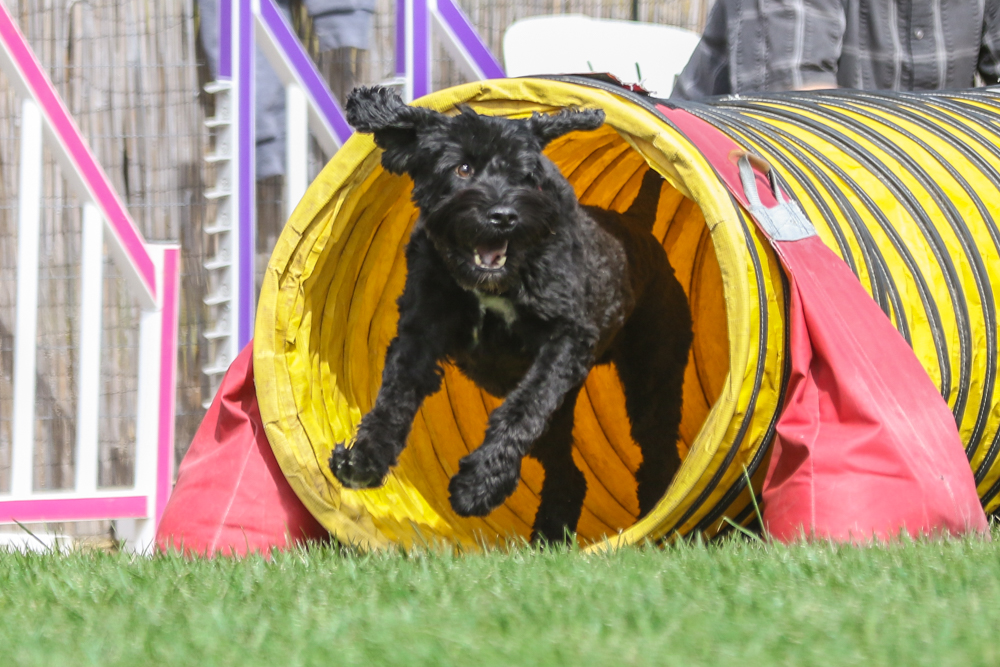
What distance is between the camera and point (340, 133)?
5.88 metres

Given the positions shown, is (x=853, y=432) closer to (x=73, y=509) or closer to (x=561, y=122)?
(x=561, y=122)

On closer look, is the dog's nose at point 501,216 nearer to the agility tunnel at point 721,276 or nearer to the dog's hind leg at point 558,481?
the agility tunnel at point 721,276

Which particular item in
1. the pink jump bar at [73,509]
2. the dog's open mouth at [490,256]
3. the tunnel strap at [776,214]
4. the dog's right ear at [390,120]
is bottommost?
the pink jump bar at [73,509]

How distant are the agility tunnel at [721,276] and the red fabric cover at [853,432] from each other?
Answer: 84mm

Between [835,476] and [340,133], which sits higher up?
[340,133]

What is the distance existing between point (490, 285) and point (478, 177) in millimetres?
319

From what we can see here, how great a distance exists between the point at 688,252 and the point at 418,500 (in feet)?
5.69

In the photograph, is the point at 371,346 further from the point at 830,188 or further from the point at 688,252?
the point at 830,188

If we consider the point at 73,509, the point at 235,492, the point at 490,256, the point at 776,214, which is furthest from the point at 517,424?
the point at 73,509

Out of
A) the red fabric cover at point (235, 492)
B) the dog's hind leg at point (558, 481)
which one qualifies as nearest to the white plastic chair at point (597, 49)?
the dog's hind leg at point (558, 481)

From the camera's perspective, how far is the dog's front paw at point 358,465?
348 cm

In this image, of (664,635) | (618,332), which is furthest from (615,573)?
(618,332)

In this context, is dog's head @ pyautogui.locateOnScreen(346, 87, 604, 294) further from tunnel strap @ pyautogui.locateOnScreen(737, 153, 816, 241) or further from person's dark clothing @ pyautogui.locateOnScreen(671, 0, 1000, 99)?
person's dark clothing @ pyautogui.locateOnScreen(671, 0, 1000, 99)

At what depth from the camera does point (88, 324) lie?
4.75 meters
